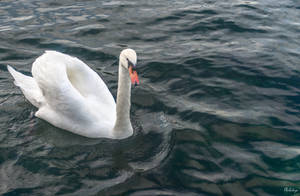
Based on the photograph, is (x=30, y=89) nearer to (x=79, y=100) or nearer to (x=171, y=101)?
(x=79, y=100)

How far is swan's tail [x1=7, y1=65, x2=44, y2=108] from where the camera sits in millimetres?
7189

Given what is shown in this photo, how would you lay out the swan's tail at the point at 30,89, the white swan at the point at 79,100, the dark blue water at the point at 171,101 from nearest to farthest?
the dark blue water at the point at 171,101
the white swan at the point at 79,100
the swan's tail at the point at 30,89

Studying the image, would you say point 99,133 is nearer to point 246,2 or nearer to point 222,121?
point 222,121

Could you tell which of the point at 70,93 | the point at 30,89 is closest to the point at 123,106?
the point at 70,93

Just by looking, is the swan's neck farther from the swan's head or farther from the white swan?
the swan's head

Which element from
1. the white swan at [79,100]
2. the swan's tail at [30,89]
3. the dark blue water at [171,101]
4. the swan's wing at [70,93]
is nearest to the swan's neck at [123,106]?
the white swan at [79,100]

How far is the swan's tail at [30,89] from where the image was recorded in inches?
283

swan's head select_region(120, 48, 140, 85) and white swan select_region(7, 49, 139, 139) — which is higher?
swan's head select_region(120, 48, 140, 85)

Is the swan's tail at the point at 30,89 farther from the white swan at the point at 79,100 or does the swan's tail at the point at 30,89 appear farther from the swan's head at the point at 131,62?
the swan's head at the point at 131,62

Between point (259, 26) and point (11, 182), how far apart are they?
29.5 feet

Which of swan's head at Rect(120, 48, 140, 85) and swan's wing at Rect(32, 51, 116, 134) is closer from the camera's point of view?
swan's head at Rect(120, 48, 140, 85)

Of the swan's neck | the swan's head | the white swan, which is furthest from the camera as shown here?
the white swan

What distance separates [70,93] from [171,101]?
2286mm

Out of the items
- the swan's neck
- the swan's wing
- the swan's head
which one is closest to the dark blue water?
the swan's neck
